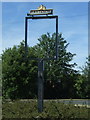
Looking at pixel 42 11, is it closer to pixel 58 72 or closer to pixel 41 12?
pixel 41 12

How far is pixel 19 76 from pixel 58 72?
1177 centimetres

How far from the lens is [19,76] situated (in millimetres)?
24406

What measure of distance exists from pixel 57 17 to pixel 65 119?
350 centimetres

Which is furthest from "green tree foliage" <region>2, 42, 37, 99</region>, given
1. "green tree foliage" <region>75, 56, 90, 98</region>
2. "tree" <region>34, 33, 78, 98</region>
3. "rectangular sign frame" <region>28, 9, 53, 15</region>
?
"rectangular sign frame" <region>28, 9, 53, 15</region>

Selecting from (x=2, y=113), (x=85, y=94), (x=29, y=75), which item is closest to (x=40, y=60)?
(x=2, y=113)

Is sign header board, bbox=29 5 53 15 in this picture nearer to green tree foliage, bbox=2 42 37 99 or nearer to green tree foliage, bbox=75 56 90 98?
green tree foliage, bbox=2 42 37 99

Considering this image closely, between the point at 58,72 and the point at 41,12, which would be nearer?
the point at 41,12

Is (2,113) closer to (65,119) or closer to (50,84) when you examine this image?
(65,119)

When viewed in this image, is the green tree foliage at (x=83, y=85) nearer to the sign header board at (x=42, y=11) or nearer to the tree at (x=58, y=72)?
the tree at (x=58, y=72)

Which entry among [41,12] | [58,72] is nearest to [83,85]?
[58,72]

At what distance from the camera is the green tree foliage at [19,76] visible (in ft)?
79.7

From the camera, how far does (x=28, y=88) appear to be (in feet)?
81.7

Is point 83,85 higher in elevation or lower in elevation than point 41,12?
lower

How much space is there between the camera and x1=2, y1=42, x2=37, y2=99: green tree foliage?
24281mm
